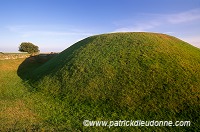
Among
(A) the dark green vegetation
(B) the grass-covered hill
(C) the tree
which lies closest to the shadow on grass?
(A) the dark green vegetation

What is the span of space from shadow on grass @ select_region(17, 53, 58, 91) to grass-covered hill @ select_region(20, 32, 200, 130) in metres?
1.47

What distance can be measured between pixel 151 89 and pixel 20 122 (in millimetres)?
15151

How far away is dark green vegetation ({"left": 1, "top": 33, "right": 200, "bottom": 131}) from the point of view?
69.4 feet

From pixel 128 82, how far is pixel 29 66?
97.4 feet

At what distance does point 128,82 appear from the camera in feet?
86.3

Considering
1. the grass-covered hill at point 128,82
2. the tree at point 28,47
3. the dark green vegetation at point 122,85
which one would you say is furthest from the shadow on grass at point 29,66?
the tree at point 28,47

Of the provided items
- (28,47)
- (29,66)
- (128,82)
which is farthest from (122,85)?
(28,47)

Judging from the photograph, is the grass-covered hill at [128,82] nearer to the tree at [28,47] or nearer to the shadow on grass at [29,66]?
the shadow on grass at [29,66]

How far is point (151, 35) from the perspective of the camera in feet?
129

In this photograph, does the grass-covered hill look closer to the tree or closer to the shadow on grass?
the shadow on grass

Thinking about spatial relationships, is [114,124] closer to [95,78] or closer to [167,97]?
[167,97]

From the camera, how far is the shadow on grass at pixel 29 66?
37184 millimetres

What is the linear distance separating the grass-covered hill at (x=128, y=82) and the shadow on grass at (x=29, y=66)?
1472 millimetres

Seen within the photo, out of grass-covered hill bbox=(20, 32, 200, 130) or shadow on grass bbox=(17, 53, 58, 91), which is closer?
grass-covered hill bbox=(20, 32, 200, 130)
